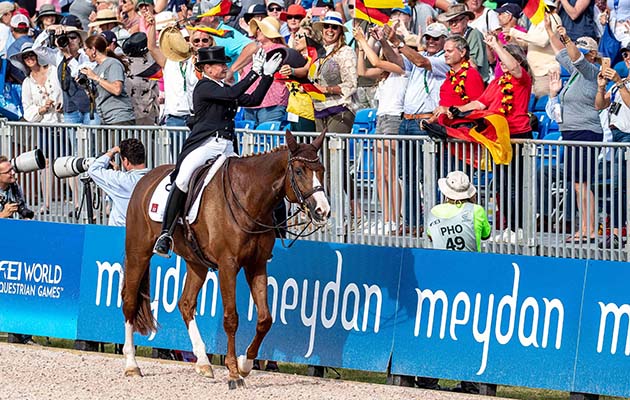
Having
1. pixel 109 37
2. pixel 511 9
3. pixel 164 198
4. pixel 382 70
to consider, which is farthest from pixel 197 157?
pixel 109 37

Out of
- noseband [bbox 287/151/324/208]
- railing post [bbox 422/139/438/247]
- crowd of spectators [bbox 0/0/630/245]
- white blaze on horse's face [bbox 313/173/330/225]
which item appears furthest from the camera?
crowd of spectators [bbox 0/0/630/245]

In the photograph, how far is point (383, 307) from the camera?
41.7 ft

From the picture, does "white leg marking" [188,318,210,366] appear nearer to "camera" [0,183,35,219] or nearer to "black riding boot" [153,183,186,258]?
"black riding boot" [153,183,186,258]

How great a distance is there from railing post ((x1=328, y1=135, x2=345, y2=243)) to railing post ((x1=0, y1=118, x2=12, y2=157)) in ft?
15.8

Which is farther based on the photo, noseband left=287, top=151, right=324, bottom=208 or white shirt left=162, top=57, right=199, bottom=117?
white shirt left=162, top=57, right=199, bottom=117

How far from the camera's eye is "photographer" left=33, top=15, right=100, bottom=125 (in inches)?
723

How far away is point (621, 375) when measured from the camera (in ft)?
36.5

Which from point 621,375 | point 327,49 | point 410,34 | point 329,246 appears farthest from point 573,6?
point 621,375

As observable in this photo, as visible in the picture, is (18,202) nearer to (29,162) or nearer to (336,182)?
(29,162)

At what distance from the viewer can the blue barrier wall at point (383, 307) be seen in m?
11.4

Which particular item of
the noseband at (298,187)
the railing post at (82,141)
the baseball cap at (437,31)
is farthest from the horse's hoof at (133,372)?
the baseball cap at (437,31)

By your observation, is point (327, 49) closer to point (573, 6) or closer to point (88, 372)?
point (573, 6)

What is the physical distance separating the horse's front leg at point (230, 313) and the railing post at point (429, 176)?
2.53 metres

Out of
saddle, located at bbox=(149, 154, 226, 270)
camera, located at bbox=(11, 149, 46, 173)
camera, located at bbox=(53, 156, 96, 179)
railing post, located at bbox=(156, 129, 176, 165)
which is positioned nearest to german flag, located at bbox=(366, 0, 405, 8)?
railing post, located at bbox=(156, 129, 176, 165)
